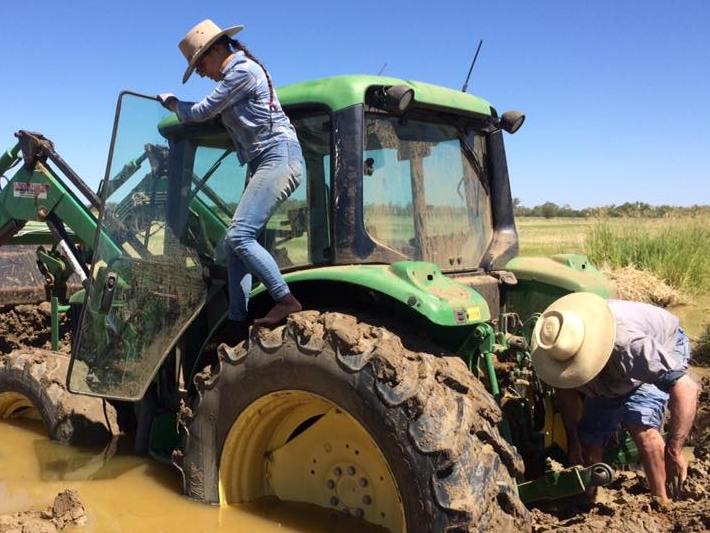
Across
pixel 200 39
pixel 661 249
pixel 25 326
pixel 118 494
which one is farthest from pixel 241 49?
pixel 661 249

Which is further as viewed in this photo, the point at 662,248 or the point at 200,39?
the point at 662,248

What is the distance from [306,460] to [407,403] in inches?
37.1

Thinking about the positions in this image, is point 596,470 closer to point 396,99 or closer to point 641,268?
point 396,99

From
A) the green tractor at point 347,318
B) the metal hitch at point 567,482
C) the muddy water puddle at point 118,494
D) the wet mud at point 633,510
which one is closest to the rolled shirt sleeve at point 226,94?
the green tractor at point 347,318

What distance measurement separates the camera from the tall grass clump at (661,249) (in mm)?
12531

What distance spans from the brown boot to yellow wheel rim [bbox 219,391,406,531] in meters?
0.34

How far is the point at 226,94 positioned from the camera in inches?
141

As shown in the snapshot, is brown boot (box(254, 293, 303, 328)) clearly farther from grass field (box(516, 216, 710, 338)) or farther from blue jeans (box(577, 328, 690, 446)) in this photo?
grass field (box(516, 216, 710, 338))

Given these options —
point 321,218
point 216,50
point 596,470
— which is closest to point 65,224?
point 216,50

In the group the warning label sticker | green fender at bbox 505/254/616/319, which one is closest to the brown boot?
green fender at bbox 505/254/616/319

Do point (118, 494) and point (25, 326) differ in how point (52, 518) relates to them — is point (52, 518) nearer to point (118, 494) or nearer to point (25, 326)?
point (118, 494)

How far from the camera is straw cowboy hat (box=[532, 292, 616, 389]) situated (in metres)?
3.31

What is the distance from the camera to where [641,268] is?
42.1 feet

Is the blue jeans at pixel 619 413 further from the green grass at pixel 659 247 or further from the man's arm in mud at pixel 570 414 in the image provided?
the green grass at pixel 659 247
